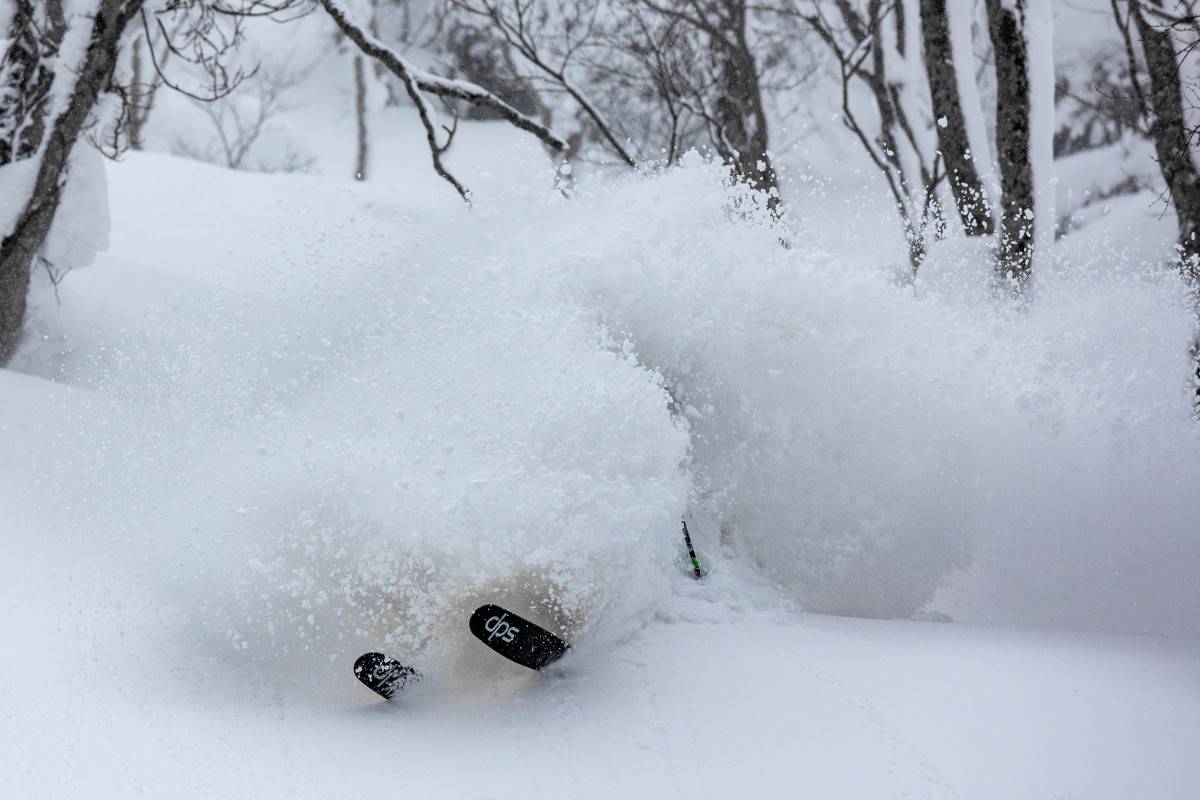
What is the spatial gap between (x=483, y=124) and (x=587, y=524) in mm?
26656

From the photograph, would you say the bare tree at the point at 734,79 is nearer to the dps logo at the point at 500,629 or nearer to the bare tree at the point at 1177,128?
the bare tree at the point at 1177,128

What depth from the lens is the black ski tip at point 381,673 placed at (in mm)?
4352

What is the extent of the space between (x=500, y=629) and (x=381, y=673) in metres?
0.48

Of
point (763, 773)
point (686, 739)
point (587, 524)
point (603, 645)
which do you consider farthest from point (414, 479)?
point (763, 773)

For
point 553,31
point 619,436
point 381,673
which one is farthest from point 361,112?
point 381,673

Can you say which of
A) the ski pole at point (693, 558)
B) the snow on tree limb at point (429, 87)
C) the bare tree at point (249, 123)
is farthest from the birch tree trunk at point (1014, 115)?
the bare tree at point (249, 123)

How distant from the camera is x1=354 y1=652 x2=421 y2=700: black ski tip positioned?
14.3 feet

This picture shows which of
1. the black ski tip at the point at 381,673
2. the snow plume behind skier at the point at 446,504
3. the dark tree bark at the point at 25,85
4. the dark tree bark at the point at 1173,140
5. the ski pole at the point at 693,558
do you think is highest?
the dark tree bark at the point at 1173,140

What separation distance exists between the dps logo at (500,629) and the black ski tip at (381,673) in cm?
38

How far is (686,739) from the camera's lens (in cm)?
402

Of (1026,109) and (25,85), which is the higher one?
(1026,109)

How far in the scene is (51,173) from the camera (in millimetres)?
7352

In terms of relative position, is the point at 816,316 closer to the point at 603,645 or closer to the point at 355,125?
the point at 603,645

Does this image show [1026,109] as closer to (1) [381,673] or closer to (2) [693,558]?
(2) [693,558]
